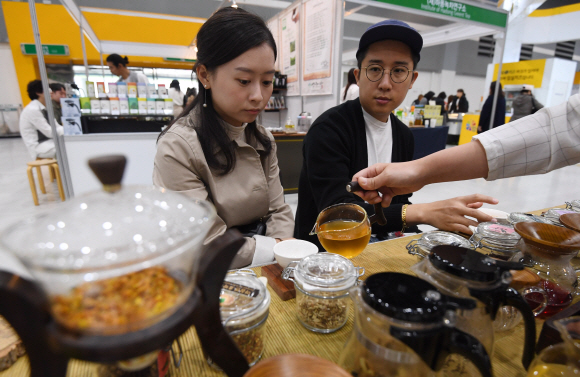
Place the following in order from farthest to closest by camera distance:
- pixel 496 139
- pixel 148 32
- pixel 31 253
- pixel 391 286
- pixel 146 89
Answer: pixel 148 32
pixel 146 89
pixel 496 139
pixel 391 286
pixel 31 253

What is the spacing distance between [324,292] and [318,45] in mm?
3528

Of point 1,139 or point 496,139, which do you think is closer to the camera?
point 496,139

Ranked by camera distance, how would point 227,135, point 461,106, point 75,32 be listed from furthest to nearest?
point 461,106 → point 75,32 → point 227,135

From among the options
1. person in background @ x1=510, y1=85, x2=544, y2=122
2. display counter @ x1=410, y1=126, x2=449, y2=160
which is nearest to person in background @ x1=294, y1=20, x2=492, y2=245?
display counter @ x1=410, y1=126, x2=449, y2=160

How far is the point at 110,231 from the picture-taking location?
365mm

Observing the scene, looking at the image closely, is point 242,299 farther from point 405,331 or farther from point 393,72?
point 393,72

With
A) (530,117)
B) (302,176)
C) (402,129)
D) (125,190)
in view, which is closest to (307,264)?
(125,190)

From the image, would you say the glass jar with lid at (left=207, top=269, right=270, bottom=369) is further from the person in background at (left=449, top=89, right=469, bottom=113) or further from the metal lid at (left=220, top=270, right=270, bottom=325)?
the person in background at (left=449, top=89, right=469, bottom=113)

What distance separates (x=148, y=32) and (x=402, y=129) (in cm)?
985

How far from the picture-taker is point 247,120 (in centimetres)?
131

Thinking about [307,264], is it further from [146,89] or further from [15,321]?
[146,89]

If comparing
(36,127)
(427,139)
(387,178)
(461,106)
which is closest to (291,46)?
(427,139)

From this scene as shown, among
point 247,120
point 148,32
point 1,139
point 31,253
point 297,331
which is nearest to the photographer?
point 31,253

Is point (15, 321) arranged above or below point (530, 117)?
below
